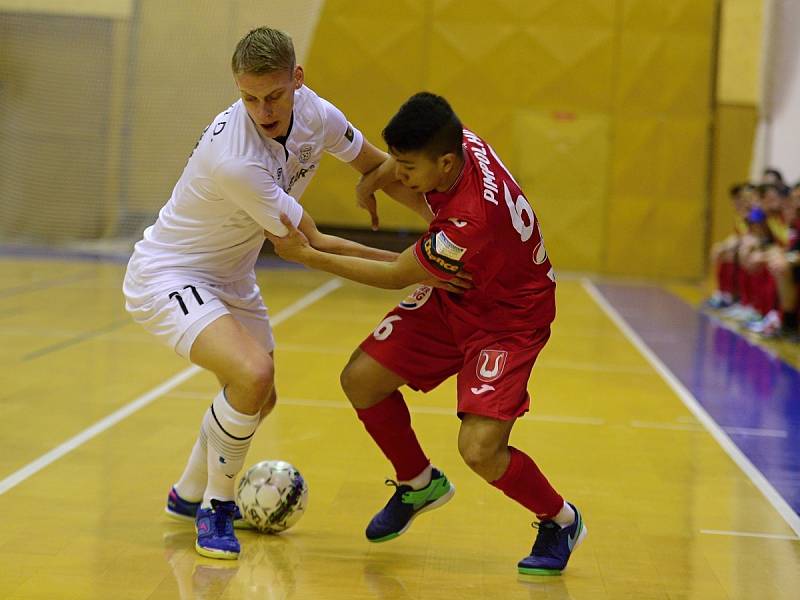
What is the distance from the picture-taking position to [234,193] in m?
3.87

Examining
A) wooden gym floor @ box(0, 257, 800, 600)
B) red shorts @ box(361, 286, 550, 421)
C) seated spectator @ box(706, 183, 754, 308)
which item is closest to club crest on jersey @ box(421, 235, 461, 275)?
red shorts @ box(361, 286, 550, 421)

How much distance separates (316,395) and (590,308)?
21.4ft

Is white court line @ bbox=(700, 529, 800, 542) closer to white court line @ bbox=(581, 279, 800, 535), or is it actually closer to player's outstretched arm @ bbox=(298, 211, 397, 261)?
white court line @ bbox=(581, 279, 800, 535)

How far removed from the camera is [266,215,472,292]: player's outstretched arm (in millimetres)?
3867

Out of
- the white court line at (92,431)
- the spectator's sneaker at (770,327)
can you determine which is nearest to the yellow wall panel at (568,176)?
the spectator's sneaker at (770,327)

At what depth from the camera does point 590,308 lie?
13188 millimetres

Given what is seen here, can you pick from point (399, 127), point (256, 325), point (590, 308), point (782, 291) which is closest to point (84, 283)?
point (590, 308)

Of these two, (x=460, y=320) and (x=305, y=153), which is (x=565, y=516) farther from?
(x=305, y=153)

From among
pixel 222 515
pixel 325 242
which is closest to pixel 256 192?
pixel 325 242

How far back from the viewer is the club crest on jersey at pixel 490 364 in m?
3.95

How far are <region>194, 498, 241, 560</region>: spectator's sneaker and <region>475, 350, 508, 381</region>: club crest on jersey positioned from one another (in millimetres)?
1102

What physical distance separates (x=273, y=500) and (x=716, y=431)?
11.3ft

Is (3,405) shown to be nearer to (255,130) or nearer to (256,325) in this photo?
(256,325)

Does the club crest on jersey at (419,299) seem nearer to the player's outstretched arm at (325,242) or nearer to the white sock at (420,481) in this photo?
the player's outstretched arm at (325,242)
